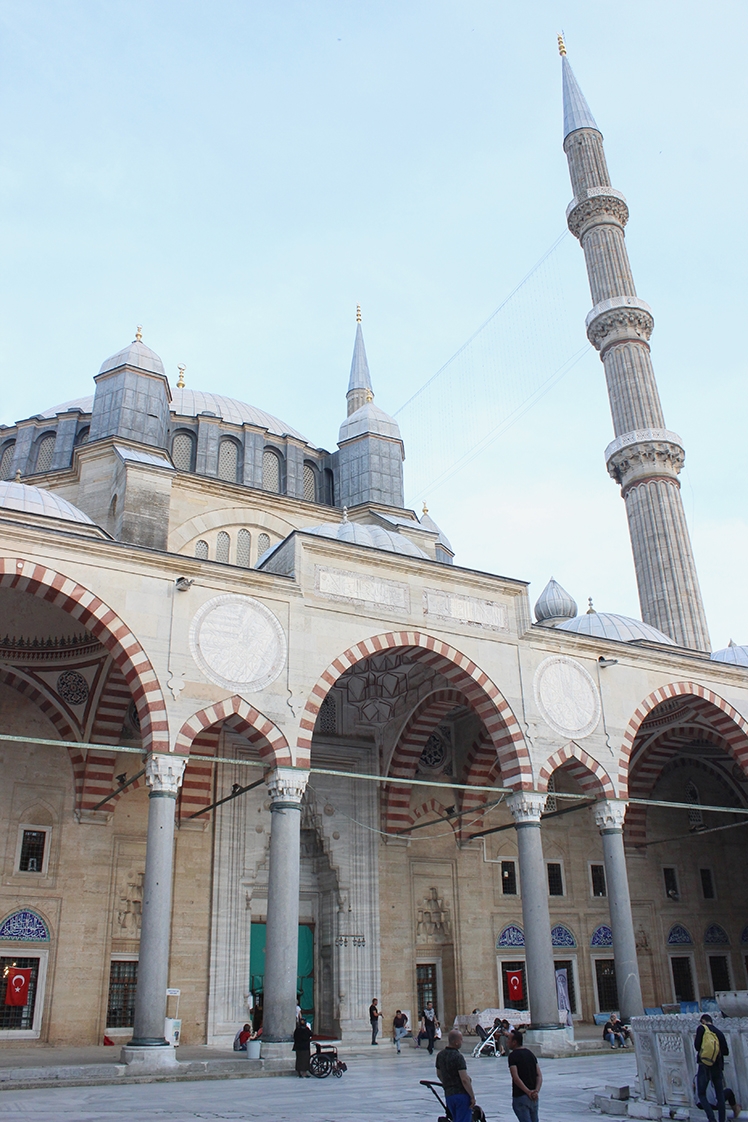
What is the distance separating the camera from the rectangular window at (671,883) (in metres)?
17.1

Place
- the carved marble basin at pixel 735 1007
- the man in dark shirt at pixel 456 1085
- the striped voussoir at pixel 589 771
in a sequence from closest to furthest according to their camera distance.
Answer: the man in dark shirt at pixel 456 1085 → the carved marble basin at pixel 735 1007 → the striped voussoir at pixel 589 771

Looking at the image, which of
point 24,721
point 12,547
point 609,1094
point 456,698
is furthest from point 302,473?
point 609,1094

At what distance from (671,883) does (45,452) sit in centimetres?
1362

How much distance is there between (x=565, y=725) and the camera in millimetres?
12289

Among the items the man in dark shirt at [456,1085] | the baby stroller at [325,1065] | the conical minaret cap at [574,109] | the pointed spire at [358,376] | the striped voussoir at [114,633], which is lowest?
the baby stroller at [325,1065]

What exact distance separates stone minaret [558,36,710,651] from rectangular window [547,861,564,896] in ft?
17.7

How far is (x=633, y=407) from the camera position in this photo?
20.8 m

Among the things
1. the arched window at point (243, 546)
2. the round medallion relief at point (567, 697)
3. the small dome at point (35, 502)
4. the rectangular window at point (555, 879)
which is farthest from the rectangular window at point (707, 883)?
the small dome at point (35, 502)

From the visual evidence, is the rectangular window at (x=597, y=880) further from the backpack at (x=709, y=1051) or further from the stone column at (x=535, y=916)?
the backpack at (x=709, y=1051)

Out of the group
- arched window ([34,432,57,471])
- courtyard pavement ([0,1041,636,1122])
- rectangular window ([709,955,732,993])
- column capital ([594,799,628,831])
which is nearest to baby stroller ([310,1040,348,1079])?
courtyard pavement ([0,1041,636,1122])

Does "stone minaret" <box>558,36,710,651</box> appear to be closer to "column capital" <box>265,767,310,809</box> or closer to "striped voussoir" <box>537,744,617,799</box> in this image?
"striped voussoir" <box>537,744,617,799</box>

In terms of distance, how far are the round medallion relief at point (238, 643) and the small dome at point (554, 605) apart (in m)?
9.45

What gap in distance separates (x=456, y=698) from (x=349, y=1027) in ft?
15.6

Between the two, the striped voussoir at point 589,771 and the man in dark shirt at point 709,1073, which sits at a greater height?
the striped voussoir at point 589,771
